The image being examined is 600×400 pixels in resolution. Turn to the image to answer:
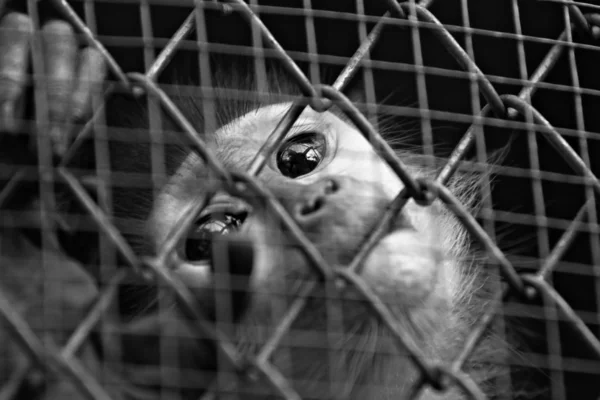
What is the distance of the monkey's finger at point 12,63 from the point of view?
3.34 ft

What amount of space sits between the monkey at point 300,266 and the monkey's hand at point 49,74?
0.44ft

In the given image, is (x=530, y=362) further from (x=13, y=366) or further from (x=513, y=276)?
(x=13, y=366)

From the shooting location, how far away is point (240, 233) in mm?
1343

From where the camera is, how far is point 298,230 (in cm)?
102

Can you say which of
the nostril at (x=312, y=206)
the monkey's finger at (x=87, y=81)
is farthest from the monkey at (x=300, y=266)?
the monkey's finger at (x=87, y=81)

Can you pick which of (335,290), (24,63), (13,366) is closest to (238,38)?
(24,63)

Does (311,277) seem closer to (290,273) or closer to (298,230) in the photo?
(290,273)

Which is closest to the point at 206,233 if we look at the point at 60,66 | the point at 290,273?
the point at 290,273

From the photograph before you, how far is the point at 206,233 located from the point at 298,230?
0.47m

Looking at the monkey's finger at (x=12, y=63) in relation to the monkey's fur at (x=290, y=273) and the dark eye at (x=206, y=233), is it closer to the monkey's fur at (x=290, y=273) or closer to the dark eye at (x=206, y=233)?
the monkey's fur at (x=290, y=273)

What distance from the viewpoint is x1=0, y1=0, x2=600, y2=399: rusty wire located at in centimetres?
93

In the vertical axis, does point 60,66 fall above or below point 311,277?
above

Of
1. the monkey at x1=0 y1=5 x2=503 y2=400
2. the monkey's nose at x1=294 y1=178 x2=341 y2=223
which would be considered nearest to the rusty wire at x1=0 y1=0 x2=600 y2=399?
the monkey at x1=0 y1=5 x2=503 y2=400

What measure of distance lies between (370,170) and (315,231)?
0.39 metres
